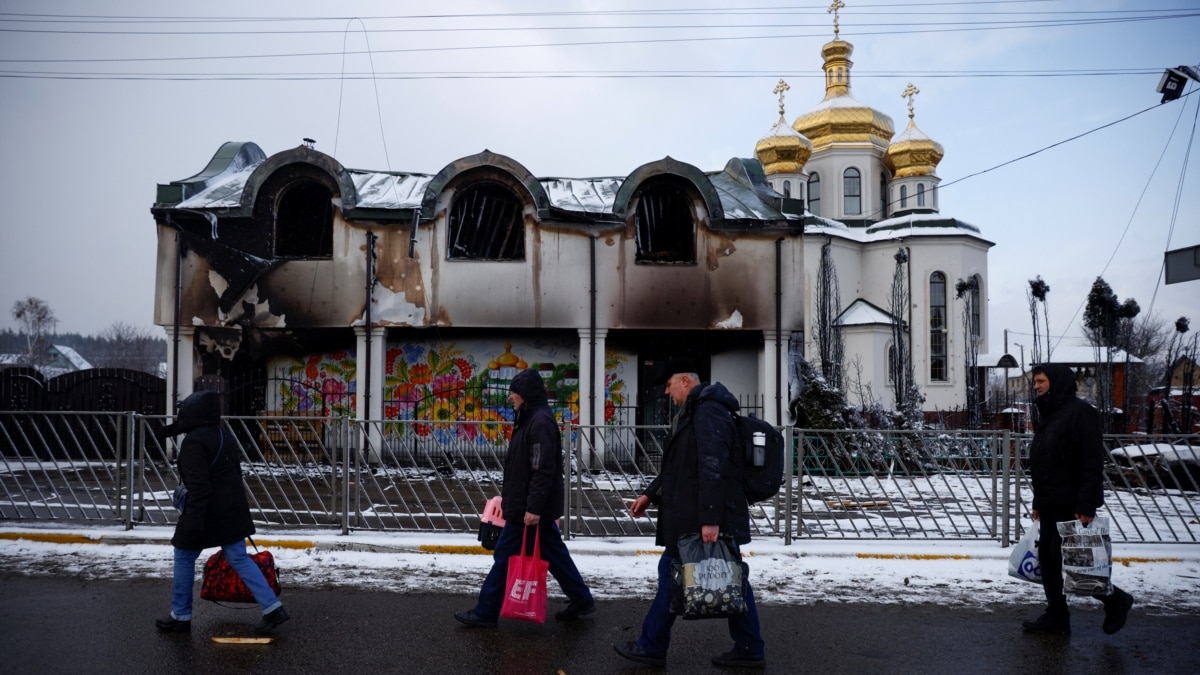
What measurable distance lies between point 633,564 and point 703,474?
3.49 meters

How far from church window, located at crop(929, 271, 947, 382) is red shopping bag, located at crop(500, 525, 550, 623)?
3359 cm

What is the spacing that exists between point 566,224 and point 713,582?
12.8 metres

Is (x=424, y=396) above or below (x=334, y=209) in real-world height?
below

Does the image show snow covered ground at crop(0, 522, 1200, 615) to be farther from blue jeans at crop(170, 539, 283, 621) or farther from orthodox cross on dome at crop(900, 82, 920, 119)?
orthodox cross on dome at crop(900, 82, 920, 119)

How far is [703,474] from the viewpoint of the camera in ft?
16.3

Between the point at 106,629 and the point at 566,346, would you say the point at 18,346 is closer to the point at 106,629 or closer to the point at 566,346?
the point at 566,346

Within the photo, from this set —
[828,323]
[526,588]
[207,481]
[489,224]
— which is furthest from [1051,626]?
[828,323]

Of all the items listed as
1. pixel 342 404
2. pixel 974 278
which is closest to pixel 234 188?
pixel 342 404

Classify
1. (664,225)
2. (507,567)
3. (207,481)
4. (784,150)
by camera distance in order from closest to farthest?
(207,481)
(507,567)
(664,225)
(784,150)

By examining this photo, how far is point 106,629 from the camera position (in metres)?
5.84

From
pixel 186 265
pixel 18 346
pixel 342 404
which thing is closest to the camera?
pixel 186 265

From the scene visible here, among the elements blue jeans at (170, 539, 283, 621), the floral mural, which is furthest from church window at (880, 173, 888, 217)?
blue jeans at (170, 539, 283, 621)

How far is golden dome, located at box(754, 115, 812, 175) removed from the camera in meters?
39.2

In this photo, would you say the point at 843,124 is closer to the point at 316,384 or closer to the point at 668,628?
the point at 316,384
